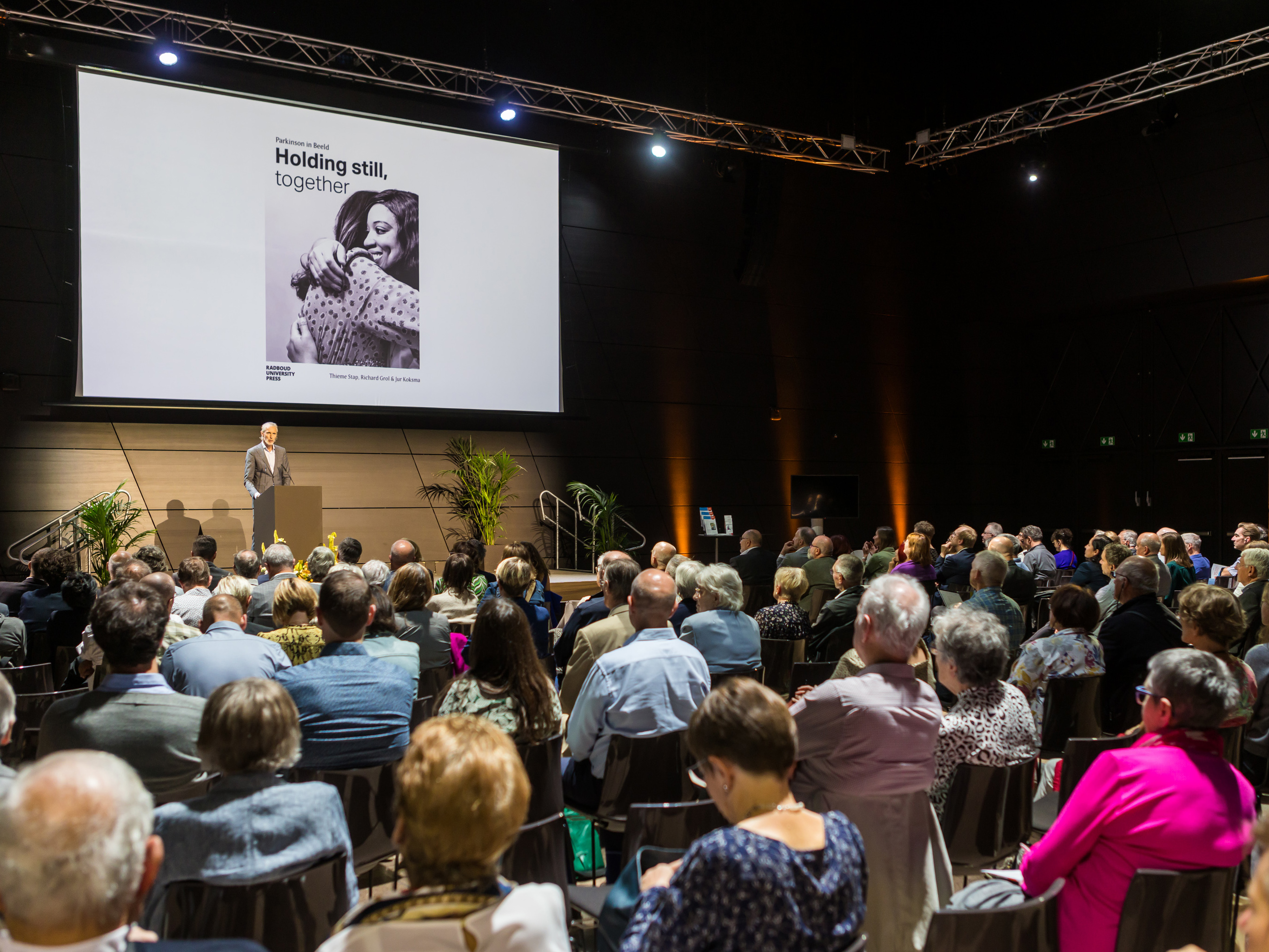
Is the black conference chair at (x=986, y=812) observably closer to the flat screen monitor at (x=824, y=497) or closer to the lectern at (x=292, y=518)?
the lectern at (x=292, y=518)

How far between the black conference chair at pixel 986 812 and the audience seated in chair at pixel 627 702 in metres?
0.84

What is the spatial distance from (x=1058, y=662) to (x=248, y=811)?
3315 millimetres

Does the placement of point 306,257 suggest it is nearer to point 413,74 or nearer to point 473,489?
point 413,74

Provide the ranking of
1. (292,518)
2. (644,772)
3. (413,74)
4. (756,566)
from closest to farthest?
(644,772), (756,566), (292,518), (413,74)

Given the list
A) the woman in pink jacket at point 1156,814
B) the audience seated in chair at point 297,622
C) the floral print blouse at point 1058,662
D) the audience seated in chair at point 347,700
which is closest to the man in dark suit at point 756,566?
the floral print blouse at point 1058,662

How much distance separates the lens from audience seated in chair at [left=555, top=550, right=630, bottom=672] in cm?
462

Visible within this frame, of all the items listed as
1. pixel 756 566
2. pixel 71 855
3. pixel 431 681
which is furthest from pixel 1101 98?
pixel 71 855

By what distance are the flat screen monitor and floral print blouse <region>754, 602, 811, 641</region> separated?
7.95 meters

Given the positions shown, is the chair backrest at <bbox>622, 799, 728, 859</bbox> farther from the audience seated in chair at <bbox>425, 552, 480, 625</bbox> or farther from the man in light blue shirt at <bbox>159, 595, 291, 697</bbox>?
the audience seated in chair at <bbox>425, 552, 480, 625</bbox>

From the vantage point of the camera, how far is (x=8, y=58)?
864 cm

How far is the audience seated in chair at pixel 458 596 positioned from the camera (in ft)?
16.3

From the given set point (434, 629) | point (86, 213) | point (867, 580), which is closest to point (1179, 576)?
point (867, 580)

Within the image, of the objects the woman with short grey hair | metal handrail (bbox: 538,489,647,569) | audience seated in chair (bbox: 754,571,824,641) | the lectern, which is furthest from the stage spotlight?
the woman with short grey hair

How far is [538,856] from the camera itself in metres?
2.46
